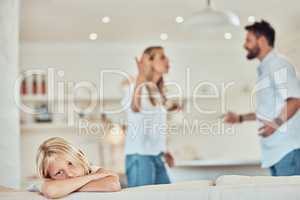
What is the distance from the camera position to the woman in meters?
4.16

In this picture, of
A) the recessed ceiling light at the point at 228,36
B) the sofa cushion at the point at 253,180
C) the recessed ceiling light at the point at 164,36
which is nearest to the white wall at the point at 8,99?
the sofa cushion at the point at 253,180

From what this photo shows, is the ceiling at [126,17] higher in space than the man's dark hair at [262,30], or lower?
higher

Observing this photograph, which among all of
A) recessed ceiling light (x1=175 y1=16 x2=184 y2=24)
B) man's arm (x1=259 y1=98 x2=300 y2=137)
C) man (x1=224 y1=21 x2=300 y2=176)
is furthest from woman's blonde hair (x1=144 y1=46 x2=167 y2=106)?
Answer: man's arm (x1=259 y1=98 x2=300 y2=137)

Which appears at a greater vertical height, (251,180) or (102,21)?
(102,21)

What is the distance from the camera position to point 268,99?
3.93 metres

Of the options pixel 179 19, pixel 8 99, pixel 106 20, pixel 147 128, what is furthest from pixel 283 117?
pixel 8 99

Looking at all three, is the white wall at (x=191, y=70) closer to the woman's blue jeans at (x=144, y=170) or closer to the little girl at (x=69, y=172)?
the woman's blue jeans at (x=144, y=170)

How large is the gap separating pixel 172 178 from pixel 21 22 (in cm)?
202

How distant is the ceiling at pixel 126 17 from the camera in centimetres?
434

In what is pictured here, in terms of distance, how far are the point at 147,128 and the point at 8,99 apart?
3.75 feet

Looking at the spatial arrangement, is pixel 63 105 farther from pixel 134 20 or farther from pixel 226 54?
pixel 226 54

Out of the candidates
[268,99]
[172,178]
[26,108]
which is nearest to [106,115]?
[26,108]

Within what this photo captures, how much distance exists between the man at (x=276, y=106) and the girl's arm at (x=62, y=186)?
93.4 inches

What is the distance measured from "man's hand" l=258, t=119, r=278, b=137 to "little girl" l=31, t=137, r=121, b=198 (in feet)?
7.57
